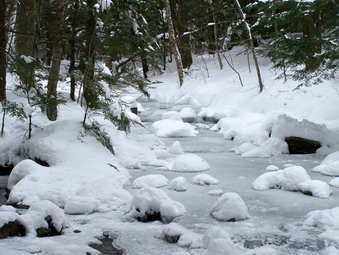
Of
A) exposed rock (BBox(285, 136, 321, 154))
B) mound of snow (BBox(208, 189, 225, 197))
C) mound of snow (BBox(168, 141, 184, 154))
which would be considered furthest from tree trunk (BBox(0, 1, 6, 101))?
exposed rock (BBox(285, 136, 321, 154))

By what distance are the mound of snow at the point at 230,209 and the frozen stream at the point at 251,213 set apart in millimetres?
82

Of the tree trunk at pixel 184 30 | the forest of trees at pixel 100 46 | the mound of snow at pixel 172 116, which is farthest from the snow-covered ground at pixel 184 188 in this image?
the tree trunk at pixel 184 30

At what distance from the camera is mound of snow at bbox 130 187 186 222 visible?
488cm

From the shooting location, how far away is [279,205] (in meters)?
5.42

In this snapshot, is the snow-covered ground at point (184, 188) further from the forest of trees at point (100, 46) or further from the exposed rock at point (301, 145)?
Answer: the forest of trees at point (100, 46)

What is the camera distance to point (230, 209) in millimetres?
4828

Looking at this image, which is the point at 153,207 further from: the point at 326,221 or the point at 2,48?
the point at 2,48

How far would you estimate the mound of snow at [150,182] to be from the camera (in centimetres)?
642

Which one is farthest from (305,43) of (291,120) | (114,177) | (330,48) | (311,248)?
(311,248)

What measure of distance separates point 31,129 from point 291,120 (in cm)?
588

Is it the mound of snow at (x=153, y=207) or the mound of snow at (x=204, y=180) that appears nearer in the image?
the mound of snow at (x=153, y=207)

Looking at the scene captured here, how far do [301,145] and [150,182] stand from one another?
4.30m

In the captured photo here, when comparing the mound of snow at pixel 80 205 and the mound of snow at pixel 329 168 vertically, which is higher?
the mound of snow at pixel 80 205

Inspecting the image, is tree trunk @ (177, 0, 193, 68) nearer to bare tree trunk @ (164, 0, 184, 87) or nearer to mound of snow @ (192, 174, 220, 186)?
bare tree trunk @ (164, 0, 184, 87)
